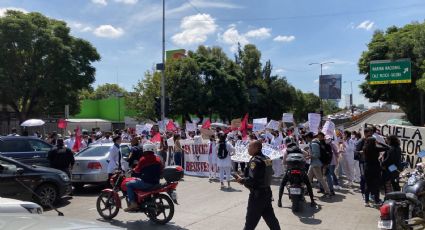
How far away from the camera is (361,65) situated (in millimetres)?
42250

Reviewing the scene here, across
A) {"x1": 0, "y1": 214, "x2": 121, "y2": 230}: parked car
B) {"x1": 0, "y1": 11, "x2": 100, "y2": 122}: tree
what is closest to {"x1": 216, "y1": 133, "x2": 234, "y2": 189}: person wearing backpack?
{"x1": 0, "y1": 214, "x2": 121, "y2": 230}: parked car

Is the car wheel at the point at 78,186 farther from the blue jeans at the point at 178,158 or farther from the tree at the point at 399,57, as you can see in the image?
the tree at the point at 399,57

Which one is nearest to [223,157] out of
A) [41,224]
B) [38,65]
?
[41,224]

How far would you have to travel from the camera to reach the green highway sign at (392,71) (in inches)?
1183

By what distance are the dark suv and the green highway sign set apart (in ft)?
79.8

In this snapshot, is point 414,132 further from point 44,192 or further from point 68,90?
point 68,90

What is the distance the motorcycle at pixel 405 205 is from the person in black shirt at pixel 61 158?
8.50 m

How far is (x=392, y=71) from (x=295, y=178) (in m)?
23.5

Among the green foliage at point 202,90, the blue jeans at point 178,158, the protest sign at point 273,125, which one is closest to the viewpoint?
the blue jeans at point 178,158

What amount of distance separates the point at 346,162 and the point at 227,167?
3936mm

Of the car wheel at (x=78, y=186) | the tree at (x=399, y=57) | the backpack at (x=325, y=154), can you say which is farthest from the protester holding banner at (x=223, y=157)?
the tree at (x=399, y=57)

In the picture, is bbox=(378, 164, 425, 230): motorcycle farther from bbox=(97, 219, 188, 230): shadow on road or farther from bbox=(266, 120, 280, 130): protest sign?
bbox=(266, 120, 280, 130): protest sign

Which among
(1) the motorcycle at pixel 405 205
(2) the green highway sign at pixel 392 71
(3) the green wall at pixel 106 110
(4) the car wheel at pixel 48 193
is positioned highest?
(2) the green highway sign at pixel 392 71

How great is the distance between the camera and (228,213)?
10133 millimetres
